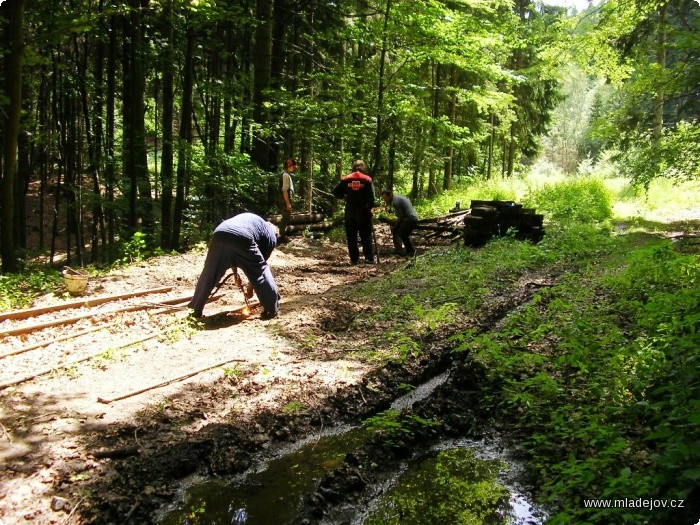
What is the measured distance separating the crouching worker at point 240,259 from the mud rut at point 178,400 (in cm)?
34

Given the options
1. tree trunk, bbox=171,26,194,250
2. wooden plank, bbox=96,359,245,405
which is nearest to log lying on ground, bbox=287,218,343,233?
tree trunk, bbox=171,26,194,250

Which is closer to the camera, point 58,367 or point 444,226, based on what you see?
point 58,367

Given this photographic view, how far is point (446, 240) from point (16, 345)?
451 inches

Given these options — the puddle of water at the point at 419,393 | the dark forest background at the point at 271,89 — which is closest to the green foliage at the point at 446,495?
the puddle of water at the point at 419,393

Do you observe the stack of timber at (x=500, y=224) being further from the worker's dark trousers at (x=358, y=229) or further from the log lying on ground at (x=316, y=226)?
the log lying on ground at (x=316, y=226)

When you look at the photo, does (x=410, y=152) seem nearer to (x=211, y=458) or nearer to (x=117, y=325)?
(x=117, y=325)

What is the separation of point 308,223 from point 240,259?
29.1 feet

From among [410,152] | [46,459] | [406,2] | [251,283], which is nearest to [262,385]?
[46,459]

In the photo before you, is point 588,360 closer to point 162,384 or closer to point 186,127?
point 162,384

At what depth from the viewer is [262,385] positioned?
523 cm

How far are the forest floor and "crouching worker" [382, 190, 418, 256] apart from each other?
14.9 ft

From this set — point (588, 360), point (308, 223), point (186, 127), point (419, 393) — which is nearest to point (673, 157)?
point (308, 223)

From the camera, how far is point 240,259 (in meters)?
7.23

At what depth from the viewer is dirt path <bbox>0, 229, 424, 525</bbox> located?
361 centimetres
